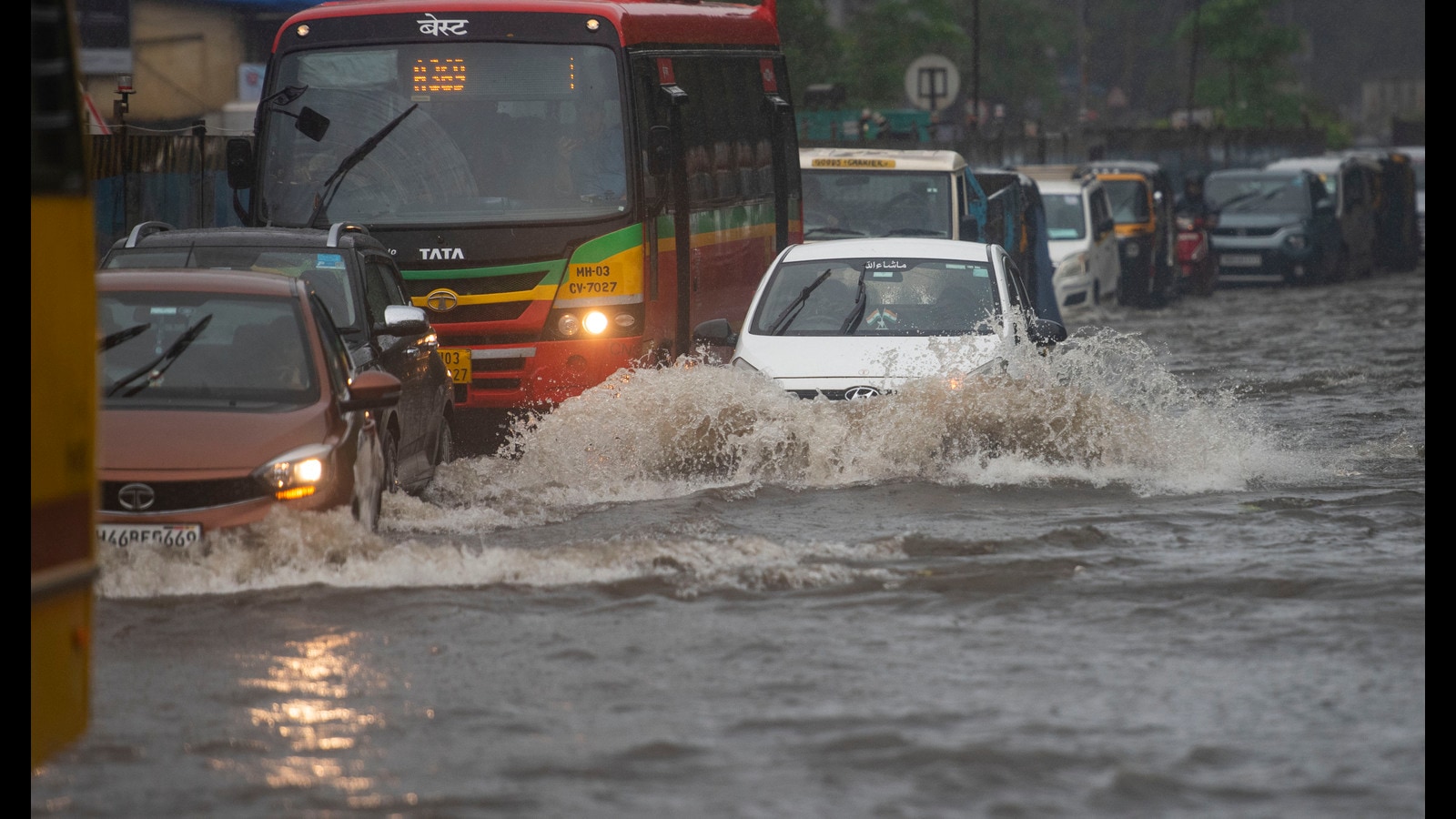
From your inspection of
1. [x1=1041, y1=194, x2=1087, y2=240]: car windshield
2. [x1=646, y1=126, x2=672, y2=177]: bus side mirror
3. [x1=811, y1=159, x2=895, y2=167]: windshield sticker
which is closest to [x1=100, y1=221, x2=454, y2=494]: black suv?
[x1=646, y1=126, x2=672, y2=177]: bus side mirror

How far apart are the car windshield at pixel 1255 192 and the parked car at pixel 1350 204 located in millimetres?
678

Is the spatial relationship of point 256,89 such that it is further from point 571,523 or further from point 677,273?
point 571,523

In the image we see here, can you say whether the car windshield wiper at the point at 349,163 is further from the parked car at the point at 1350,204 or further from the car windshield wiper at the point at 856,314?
the parked car at the point at 1350,204

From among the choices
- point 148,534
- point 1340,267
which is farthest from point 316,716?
point 1340,267

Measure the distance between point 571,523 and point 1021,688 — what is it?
4.37 metres

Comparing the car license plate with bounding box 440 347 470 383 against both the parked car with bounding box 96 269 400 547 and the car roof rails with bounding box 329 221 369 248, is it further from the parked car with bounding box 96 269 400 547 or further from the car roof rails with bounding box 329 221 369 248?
the parked car with bounding box 96 269 400 547

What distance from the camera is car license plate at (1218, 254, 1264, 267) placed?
37.5m

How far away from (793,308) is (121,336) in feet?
16.0

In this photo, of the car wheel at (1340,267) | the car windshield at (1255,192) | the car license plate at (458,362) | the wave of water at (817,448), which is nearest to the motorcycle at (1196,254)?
the car windshield at (1255,192)

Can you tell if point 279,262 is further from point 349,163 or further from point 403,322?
point 349,163

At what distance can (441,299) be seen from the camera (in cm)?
1439

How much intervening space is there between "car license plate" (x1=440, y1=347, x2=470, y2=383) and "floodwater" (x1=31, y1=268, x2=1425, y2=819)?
0.58 metres

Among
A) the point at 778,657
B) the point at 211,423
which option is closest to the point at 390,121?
the point at 211,423

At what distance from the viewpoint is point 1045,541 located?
33.6 ft
